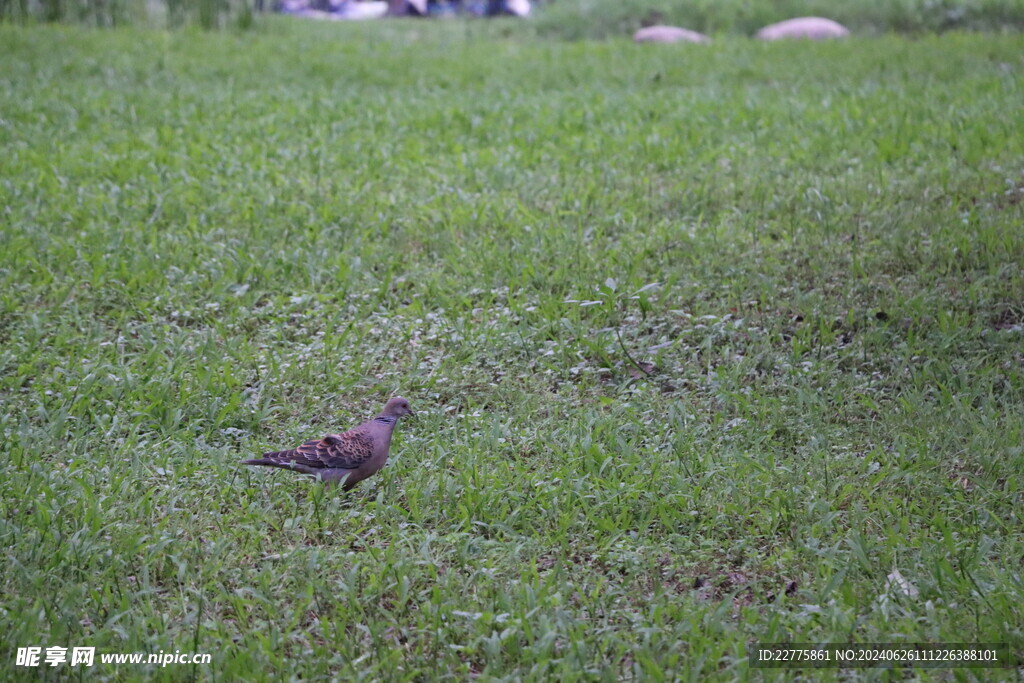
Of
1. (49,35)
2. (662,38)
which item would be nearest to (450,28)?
(662,38)

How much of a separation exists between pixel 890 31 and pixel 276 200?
10.5 m

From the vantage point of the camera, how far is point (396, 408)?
4332mm

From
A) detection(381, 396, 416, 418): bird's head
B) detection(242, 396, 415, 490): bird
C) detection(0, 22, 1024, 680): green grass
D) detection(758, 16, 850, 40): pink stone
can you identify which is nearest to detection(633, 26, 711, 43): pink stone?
detection(758, 16, 850, 40): pink stone

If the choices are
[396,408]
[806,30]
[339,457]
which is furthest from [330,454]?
[806,30]

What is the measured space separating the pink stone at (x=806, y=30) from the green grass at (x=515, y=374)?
15.4ft

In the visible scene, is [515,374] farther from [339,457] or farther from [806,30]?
[806,30]

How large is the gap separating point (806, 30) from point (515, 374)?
11.0 m

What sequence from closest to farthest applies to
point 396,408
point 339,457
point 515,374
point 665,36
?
point 339,457, point 396,408, point 515,374, point 665,36

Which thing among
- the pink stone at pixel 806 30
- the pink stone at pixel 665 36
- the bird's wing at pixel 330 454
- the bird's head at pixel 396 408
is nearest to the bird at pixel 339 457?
the bird's wing at pixel 330 454

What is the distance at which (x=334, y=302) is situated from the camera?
6.00 m

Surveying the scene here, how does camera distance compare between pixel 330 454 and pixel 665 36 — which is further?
pixel 665 36

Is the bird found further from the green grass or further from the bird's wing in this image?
the green grass

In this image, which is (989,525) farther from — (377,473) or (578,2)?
(578,2)

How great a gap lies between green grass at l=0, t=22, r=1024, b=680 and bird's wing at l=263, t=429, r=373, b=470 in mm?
192
